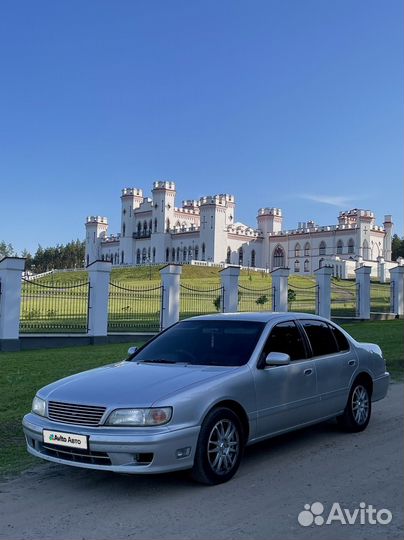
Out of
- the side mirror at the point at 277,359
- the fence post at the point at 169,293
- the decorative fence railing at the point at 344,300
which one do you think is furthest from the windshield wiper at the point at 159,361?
the decorative fence railing at the point at 344,300

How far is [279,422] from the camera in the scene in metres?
5.94

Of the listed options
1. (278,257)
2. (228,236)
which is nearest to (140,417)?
(228,236)

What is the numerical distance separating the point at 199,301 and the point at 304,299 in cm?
620

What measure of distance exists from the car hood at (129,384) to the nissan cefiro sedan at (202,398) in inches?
0.4

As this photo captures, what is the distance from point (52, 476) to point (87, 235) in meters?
149

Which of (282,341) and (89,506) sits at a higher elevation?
(282,341)

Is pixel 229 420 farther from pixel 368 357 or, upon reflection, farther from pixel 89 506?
pixel 368 357

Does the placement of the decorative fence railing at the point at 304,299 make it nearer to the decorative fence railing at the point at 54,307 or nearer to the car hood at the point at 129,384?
the decorative fence railing at the point at 54,307

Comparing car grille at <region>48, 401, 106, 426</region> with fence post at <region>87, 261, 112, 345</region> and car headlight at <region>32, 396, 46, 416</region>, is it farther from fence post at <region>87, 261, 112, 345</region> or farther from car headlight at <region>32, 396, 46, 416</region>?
fence post at <region>87, 261, 112, 345</region>

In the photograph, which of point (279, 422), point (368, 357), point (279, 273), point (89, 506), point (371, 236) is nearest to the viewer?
point (89, 506)

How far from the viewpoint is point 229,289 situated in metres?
21.2

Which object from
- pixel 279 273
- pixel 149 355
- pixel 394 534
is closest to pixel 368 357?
pixel 149 355

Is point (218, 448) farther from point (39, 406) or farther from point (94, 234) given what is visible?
point (94, 234)

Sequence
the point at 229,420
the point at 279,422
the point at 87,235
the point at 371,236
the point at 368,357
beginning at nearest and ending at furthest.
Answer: the point at 229,420 < the point at 279,422 < the point at 368,357 < the point at 371,236 < the point at 87,235
